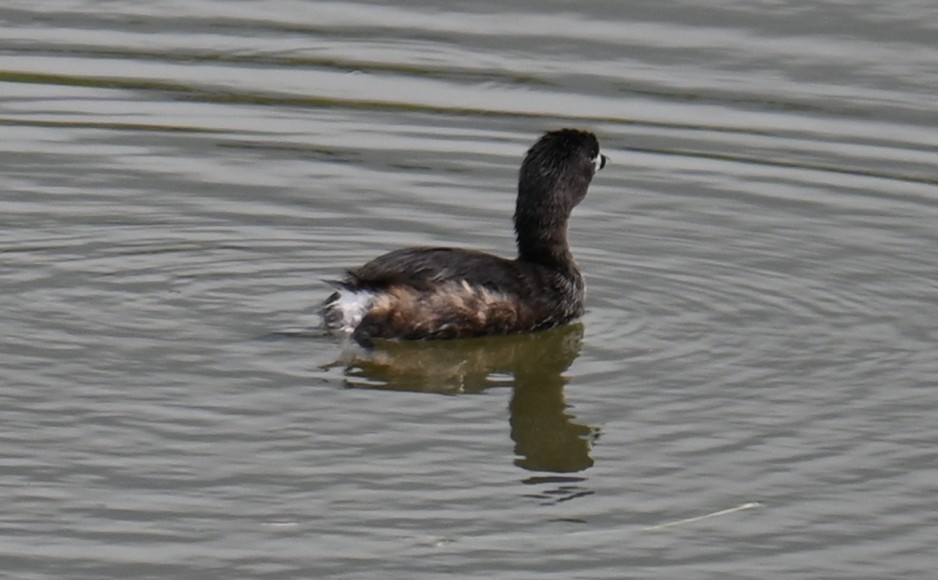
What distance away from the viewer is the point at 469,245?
11.9 metres

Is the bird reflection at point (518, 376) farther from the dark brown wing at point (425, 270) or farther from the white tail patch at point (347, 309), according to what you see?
the dark brown wing at point (425, 270)

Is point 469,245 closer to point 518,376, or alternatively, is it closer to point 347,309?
point 347,309

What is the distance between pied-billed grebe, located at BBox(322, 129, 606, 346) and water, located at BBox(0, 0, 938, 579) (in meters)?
0.15

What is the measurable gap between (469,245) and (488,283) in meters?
1.48

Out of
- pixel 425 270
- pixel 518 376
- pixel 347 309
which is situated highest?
pixel 425 270

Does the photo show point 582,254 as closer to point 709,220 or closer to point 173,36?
point 709,220

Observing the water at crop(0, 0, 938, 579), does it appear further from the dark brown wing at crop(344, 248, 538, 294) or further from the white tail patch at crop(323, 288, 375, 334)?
the dark brown wing at crop(344, 248, 538, 294)

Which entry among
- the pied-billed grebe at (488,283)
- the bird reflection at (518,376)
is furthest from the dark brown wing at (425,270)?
the bird reflection at (518,376)

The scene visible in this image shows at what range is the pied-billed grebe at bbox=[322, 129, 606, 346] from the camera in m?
10.2

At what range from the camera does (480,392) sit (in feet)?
31.3

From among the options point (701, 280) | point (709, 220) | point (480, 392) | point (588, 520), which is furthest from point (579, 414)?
point (709, 220)

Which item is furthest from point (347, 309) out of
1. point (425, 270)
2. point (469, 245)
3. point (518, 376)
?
point (469, 245)

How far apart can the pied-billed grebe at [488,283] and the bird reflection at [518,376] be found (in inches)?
3.7

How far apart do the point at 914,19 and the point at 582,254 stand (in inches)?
193
